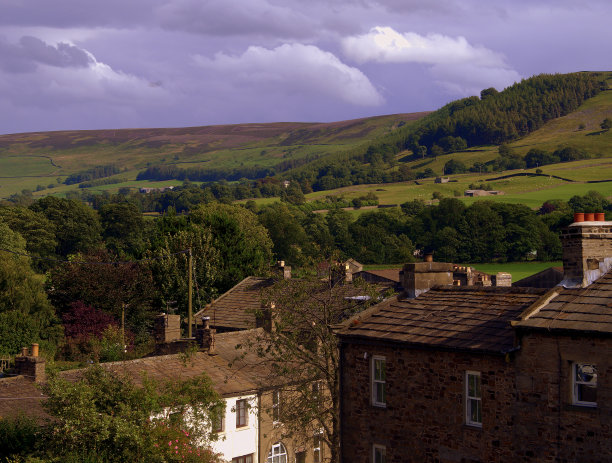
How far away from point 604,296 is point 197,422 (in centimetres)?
1343

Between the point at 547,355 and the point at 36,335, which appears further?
the point at 36,335

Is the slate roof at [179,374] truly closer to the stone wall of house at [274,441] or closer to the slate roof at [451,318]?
the stone wall of house at [274,441]

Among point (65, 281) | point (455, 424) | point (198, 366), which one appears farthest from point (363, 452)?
point (65, 281)

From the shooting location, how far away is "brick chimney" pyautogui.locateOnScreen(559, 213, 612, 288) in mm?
22016

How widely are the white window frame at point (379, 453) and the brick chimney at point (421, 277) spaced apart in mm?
5086

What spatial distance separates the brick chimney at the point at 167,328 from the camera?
41.5 meters

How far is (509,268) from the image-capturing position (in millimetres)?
120688

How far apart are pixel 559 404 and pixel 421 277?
295 inches

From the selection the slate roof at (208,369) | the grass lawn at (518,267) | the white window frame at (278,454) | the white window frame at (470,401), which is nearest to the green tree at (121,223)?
the grass lawn at (518,267)

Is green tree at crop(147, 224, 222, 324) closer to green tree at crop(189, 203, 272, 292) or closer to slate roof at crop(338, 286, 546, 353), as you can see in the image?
green tree at crop(189, 203, 272, 292)

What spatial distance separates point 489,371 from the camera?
70.3ft

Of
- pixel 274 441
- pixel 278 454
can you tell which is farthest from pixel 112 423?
pixel 278 454

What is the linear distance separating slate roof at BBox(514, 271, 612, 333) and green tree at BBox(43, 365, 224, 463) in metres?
11.2

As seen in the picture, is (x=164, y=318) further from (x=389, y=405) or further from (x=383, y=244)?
(x=383, y=244)
